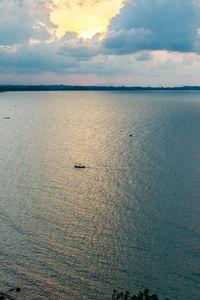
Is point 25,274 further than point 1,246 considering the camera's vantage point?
No

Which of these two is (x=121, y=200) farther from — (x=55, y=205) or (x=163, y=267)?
(x=163, y=267)

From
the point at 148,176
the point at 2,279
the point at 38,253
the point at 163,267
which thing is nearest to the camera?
the point at 2,279

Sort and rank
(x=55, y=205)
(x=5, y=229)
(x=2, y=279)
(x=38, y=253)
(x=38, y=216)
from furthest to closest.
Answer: (x=55, y=205) → (x=38, y=216) → (x=5, y=229) → (x=38, y=253) → (x=2, y=279)

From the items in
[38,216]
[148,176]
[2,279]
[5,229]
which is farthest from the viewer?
[148,176]

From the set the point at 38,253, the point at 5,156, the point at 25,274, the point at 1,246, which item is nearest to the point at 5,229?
the point at 1,246

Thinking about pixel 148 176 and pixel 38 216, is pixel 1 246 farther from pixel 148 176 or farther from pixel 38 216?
pixel 148 176

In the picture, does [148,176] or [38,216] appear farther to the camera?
[148,176]

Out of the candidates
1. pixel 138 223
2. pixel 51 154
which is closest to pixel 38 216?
pixel 138 223

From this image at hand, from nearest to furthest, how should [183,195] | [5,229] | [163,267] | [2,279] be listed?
[2,279], [163,267], [5,229], [183,195]
